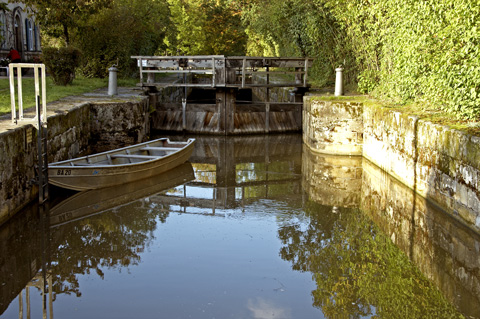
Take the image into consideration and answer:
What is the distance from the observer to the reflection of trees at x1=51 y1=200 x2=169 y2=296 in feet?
22.2

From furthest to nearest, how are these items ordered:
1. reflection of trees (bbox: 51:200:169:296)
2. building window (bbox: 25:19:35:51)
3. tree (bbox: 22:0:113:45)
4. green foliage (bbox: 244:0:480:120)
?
building window (bbox: 25:19:35:51) < tree (bbox: 22:0:113:45) < green foliage (bbox: 244:0:480:120) < reflection of trees (bbox: 51:200:169:296)

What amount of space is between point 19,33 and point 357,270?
21.3 meters

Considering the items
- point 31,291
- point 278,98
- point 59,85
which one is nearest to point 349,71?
point 278,98

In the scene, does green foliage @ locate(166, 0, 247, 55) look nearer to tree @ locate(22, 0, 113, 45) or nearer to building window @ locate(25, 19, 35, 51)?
building window @ locate(25, 19, 35, 51)

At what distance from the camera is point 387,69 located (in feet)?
49.2

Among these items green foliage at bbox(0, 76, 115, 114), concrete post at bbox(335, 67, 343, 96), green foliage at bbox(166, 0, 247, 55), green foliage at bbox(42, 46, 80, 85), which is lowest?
green foliage at bbox(0, 76, 115, 114)

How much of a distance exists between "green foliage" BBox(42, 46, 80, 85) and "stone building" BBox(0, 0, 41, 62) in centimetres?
524

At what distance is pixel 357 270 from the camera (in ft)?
22.6

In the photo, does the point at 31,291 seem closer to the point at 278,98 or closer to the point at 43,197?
the point at 43,197

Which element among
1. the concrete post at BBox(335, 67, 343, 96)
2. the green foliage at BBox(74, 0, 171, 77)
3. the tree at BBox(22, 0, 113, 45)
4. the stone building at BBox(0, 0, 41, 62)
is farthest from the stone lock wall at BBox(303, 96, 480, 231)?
the stone building at BBox(0, 0, 41, 62)

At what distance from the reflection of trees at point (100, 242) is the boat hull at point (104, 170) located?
0.96 meters

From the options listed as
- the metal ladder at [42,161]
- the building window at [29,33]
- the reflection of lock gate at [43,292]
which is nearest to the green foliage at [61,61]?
the metal ladder at [42,161]

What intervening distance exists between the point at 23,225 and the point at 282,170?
6.15 m

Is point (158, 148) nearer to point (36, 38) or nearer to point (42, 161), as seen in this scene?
point (42, 161)
